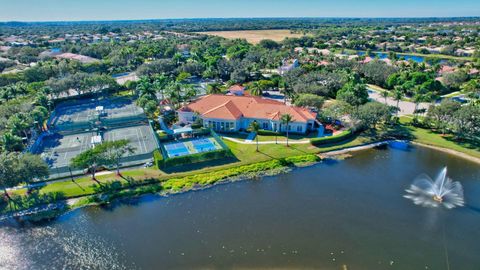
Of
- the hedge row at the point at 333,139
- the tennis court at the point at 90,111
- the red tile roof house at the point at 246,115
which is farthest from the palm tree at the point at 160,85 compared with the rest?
the hedge row at the point at 333,139

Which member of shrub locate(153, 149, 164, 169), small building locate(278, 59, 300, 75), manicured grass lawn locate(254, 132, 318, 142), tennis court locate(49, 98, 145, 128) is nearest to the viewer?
shrub locate(153, 149, 164, 169)

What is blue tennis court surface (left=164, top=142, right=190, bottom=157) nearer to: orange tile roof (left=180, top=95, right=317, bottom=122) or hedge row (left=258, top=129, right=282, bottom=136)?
orange tile roof (left=180, top=95, right=317, bottom=122)

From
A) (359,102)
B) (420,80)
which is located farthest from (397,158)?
(420,80)

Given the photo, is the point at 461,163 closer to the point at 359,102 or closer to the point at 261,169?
the point at 359,102

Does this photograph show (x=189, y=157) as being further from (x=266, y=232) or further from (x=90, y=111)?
(x=90, y=111)

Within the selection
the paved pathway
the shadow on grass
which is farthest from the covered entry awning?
the paved pathway

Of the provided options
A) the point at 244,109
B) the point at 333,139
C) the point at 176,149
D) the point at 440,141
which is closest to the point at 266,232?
the point at 176,149
